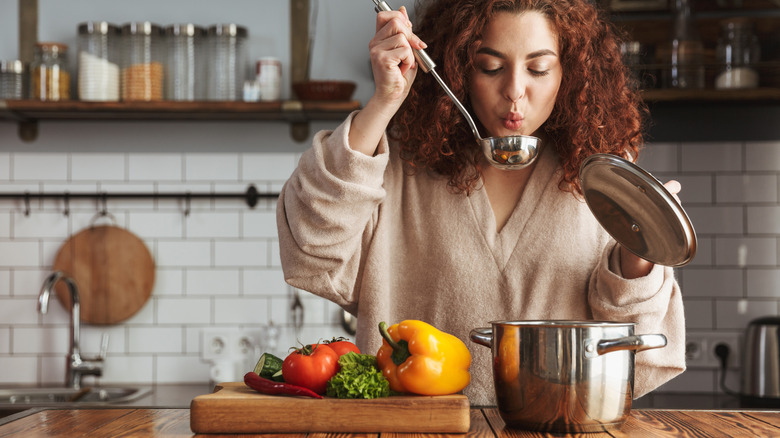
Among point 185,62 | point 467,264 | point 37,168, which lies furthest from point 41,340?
point 467,264

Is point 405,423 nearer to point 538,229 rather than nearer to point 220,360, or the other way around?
point 538,229

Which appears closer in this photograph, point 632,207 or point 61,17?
point 632,207

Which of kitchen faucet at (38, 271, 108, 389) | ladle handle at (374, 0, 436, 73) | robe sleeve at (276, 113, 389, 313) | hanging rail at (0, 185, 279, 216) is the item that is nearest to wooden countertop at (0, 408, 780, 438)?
robe sleeve at (276, 113, 389, 313)

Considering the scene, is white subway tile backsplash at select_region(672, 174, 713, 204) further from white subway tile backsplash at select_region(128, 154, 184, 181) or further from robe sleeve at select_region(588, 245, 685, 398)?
white subway tile backsplash at select_region(128, 154, 184, 181)

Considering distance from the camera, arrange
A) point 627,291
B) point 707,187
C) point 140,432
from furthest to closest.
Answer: point 707,187 < point 627,291 < point 140,432

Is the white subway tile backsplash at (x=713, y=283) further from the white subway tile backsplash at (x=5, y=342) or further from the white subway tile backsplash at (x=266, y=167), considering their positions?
the white subway tile backsplash at (x=5, y=342)

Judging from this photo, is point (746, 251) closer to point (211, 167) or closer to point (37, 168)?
point (211, 167)

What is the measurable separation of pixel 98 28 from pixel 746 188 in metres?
2.27

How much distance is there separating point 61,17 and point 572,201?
215 cm

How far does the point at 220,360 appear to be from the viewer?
8.44ft

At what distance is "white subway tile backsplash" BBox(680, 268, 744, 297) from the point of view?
2660 millimetres

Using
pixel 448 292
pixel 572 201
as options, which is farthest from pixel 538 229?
pixel 448 292

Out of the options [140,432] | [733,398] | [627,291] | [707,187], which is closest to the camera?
[140,432]

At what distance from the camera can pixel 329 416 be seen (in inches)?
38.6
